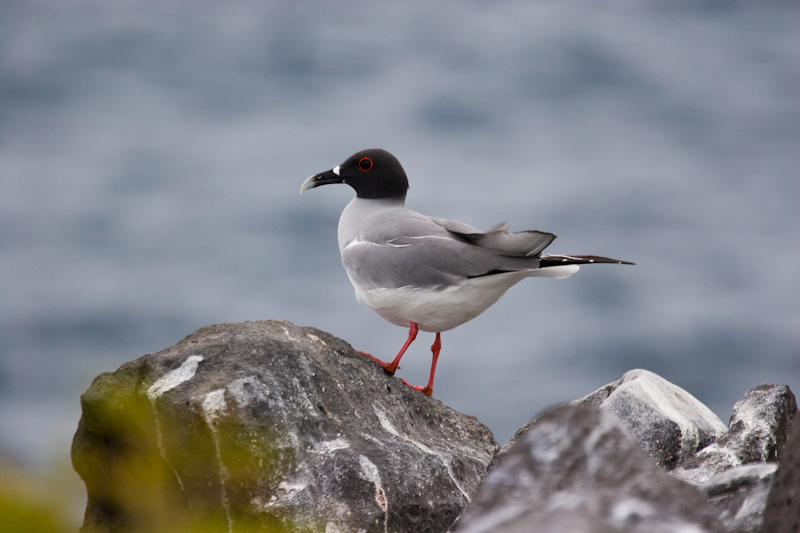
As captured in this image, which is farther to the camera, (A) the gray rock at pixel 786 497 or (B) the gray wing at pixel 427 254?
(B) the gray wing at pixel 427 254

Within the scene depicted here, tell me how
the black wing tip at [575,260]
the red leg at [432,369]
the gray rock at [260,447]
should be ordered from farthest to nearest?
1. the red leg at [432,369]
2. the black wing tip at [575,260]
3. the gray rock at [260,447]

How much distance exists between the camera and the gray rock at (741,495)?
4.59 metres

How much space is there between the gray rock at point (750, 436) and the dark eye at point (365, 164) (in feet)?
14.1

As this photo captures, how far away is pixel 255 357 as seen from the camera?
673 centimetres

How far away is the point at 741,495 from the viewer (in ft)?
16.1

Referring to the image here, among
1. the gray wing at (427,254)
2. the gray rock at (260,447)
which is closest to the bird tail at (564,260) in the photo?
the gray wing at (427,254)

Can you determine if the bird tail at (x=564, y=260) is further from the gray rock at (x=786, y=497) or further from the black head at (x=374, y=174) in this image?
the gray rock at (x=786, y=497)

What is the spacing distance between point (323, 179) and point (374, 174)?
0.63 meters

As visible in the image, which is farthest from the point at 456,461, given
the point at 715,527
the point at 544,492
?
the point at 715,527

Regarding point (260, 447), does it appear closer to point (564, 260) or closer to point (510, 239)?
point (510, 239)

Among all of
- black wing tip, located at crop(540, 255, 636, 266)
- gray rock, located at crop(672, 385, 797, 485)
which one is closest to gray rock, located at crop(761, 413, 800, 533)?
gray rock, located at crop(672, 385, 797, 485)

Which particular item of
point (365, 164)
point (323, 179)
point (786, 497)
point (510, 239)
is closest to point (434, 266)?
point (510, 239)

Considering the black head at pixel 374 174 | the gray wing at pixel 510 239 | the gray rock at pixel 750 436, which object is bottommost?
the gray rock at pixel 750 436

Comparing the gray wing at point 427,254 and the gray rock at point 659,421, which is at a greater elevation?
the gray wing at point 427,254
